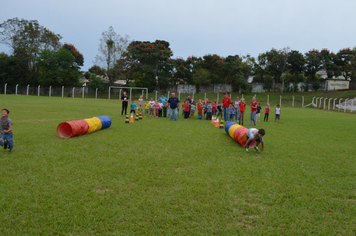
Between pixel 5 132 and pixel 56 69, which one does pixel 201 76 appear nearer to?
pixel 56 69

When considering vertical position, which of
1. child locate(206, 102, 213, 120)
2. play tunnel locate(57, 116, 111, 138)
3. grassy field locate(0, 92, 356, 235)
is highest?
child locate(206, 102, 213, 120)

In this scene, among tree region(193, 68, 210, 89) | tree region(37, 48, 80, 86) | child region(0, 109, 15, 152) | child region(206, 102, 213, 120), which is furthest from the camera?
tree region(193, 68, 210, 89)

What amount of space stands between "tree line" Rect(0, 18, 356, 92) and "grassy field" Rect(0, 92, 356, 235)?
4567cm

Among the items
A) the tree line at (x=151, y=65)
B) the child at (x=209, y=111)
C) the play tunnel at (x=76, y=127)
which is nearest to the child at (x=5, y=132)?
the play tunnel at (x=76, y=127)

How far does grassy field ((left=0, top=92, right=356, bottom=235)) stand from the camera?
3541 mm

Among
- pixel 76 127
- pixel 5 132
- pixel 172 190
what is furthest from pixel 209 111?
pixel 172 190

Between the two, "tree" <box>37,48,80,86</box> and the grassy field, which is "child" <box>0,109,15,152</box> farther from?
"tree" <box>37,48,80,86</box>

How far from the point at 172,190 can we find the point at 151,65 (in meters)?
51.5

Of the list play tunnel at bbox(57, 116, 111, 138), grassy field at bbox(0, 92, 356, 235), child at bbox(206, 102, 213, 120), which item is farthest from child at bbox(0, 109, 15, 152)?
child at bbox(206, 102, 213, 120)

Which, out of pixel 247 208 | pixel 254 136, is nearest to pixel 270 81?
pixel 254 136

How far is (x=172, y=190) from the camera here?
4652 millimetres

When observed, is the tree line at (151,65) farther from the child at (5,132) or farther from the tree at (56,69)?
the child at (5,132)

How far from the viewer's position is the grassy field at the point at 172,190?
11.6ft

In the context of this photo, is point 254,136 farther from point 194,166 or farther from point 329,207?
point 329,207
